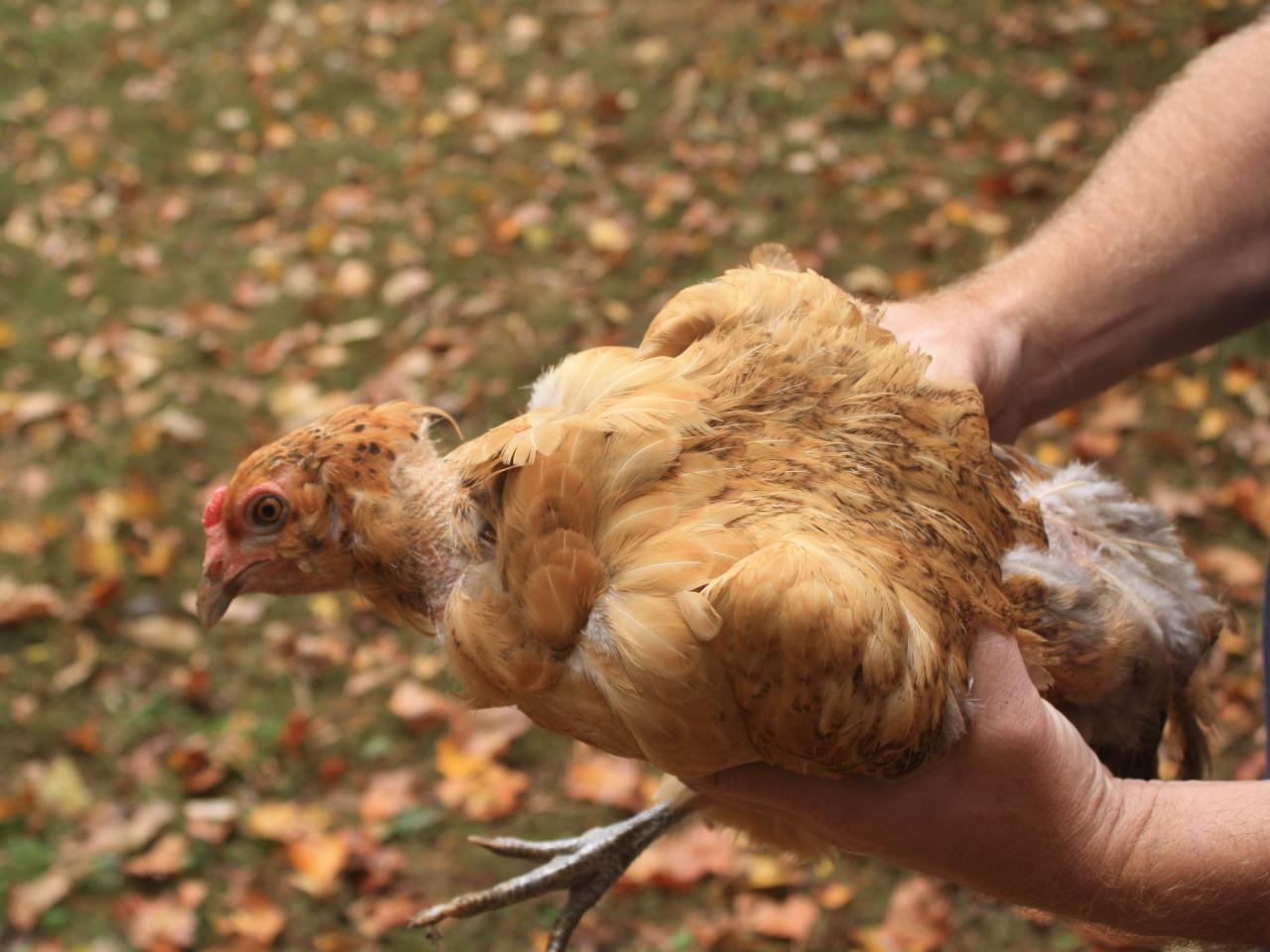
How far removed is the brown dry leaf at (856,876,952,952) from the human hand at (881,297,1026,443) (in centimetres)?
176

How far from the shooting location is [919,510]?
194 cm

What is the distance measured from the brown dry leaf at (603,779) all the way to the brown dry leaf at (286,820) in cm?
91

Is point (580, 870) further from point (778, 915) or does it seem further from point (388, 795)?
point (388, 795)

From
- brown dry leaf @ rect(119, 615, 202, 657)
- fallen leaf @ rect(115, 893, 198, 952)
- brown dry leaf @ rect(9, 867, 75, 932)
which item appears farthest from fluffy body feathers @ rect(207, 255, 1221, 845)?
brown dry leaf @ rect(119, 615, 202, 657)

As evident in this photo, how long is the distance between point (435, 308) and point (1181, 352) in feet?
13.1

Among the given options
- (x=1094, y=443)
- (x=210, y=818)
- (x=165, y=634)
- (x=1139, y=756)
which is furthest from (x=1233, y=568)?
(x=165, y=634)

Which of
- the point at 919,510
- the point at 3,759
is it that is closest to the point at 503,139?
the point at 3,759

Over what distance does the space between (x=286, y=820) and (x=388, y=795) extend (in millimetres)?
374

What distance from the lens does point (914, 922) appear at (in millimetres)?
3488

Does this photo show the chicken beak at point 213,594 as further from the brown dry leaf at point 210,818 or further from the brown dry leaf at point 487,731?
the brown dry leaf at point 210,818

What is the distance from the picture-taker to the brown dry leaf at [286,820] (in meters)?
3.90

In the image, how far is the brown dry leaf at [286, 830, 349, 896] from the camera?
3.73 metres

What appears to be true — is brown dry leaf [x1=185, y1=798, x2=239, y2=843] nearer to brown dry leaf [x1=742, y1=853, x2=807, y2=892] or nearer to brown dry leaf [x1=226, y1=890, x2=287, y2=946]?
brown dry leaf [x1=226, y1=890, x2=287, y2=946]

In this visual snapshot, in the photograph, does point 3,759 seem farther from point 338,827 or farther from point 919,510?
point 919,510
